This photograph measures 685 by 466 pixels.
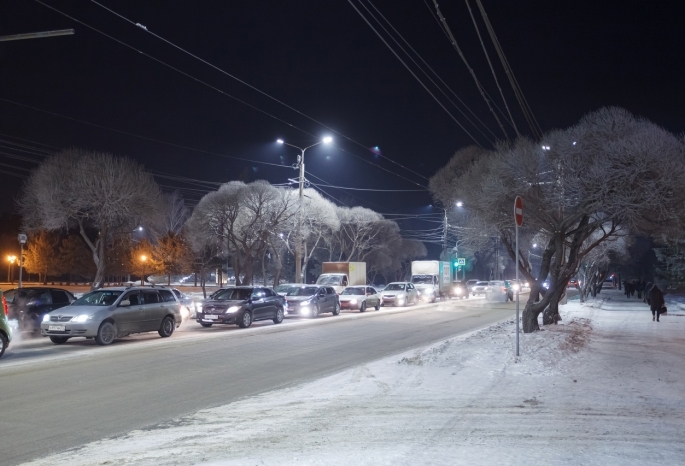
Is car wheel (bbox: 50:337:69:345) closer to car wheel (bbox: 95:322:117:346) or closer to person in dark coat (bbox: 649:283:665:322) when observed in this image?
car wheel (bbox: 95:322:117:346)

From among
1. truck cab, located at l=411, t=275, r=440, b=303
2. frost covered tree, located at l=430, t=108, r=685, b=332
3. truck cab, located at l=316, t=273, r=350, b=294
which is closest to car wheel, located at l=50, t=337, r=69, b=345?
frost covered tree, located at l=430, t=108, r=685, b=332

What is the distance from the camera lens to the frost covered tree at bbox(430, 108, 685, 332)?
14805 millimetres

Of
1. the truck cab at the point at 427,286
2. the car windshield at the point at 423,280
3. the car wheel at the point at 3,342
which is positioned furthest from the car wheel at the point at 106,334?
the car windshield at the point at 423,280

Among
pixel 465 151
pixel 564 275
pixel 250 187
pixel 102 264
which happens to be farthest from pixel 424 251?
pixel 564 275

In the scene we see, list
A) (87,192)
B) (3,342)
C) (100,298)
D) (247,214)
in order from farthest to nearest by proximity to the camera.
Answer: (247,214), (87,192), (100,298), (3,342)

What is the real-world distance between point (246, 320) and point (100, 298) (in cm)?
599

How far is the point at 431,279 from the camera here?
153 ft

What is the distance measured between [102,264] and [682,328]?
3380cm

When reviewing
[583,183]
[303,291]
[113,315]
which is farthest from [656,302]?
[113,315]

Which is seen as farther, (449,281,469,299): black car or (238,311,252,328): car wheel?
(449,281,469,299): black car

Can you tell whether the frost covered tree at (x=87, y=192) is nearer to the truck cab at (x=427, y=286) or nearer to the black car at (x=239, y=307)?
the black car at (x=239, y=307)

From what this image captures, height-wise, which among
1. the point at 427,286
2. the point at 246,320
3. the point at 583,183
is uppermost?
the point at 583,183

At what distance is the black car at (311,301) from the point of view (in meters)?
27.9

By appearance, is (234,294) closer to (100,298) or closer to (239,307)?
(239,307)
